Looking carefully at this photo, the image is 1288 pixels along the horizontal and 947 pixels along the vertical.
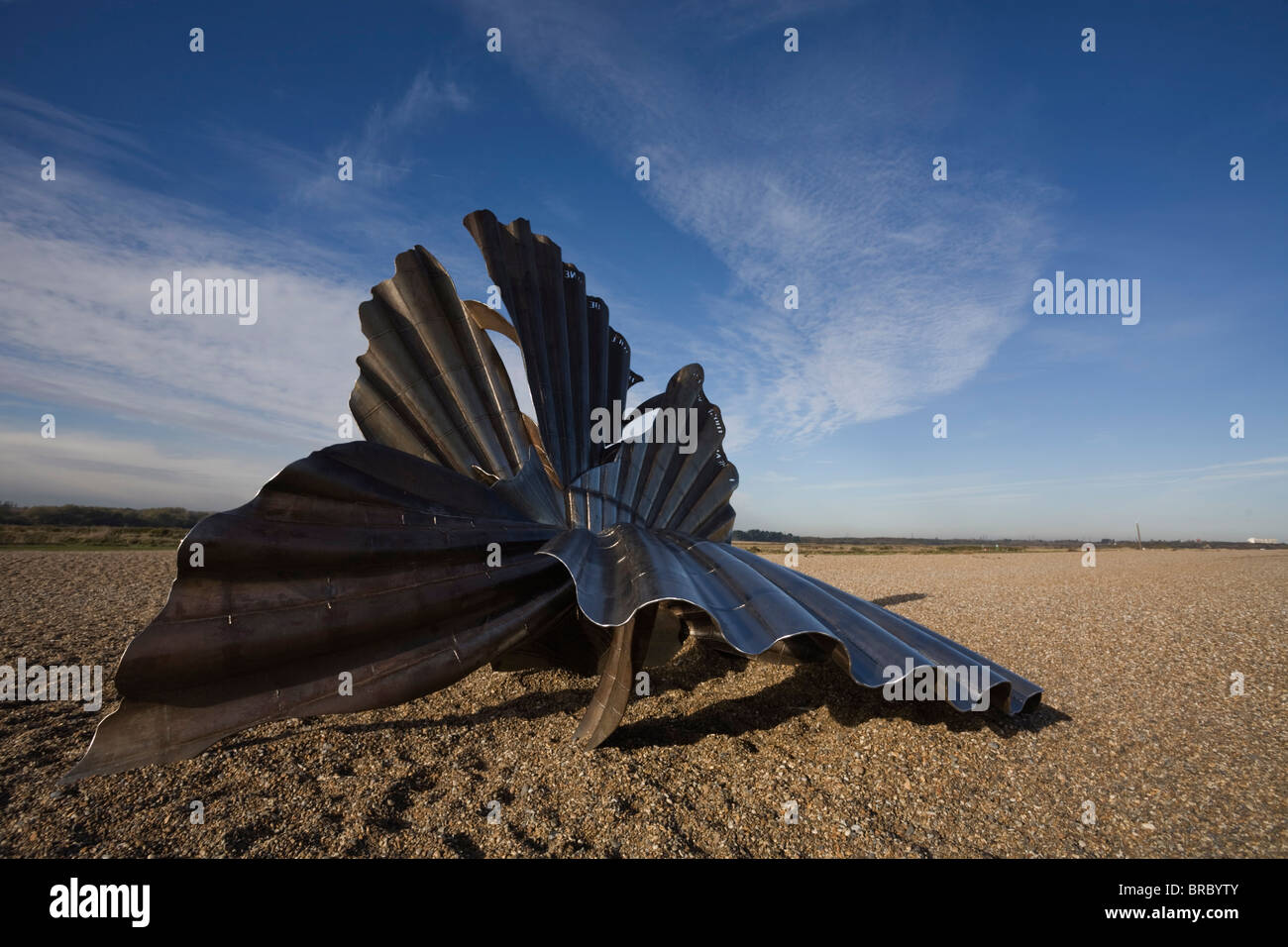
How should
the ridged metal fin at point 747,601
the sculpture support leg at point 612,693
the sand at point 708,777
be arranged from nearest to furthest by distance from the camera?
the sand at point 708,777 < the ridged metal fin at point 747,601 < the sculpture support leg at point 612,693

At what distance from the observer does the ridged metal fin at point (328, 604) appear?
4.55 meters

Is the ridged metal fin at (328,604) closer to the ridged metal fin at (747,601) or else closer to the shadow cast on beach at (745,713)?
the ridged metal fin at (747,601)

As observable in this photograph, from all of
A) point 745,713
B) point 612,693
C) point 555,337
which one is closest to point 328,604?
point 612,693

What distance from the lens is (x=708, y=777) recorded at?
18.2 ft

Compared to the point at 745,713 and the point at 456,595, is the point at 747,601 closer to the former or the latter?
the point at 745,713

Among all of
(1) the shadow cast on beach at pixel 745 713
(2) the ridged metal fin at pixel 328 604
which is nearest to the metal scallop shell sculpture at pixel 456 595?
(2) the ridged metal fin at pixel 328 604

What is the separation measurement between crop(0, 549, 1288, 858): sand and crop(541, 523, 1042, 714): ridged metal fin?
0.88 metres

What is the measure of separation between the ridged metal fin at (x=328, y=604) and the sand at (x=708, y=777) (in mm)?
815

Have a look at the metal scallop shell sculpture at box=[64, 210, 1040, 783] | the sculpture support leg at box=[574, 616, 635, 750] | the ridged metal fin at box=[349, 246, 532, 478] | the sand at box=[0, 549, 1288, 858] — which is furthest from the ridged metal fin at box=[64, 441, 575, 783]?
the ridged metal fin at box=[349, 246, 532, 478]

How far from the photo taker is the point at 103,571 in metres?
22.4

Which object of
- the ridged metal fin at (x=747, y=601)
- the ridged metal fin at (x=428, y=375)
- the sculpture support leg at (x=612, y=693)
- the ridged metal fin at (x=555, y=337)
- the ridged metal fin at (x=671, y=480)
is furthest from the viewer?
the ridged metal fin at (x=428, y=375)

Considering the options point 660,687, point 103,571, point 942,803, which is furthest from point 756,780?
point 103,571

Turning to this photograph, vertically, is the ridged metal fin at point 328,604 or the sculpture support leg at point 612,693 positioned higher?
the ridged metal fin at point 328,604
